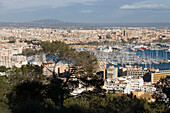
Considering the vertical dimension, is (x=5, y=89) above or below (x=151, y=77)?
above

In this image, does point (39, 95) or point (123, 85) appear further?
point (123, 85)

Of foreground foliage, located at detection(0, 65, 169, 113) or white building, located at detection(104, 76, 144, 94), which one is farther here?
white building, located at detection(104, 76, 144, 94)

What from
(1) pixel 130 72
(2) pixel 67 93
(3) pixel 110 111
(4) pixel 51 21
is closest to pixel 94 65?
(2) pixel 67 93

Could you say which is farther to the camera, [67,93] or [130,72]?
[130,72]

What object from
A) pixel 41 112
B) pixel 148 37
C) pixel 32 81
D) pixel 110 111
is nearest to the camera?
pixel 41 112

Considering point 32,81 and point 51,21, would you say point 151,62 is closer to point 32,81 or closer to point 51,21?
point 32,81

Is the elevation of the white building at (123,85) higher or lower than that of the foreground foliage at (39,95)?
lower

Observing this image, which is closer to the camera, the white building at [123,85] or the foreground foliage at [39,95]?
the foreground foliage at [39,95]

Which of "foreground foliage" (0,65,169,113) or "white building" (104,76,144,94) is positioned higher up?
"foreground foliage" (0,65,169,113)

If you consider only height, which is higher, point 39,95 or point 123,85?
point 39,95

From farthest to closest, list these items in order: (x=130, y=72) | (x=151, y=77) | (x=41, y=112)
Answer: (x=130, y=72), (x=151, y=77), (x=41, y=112)

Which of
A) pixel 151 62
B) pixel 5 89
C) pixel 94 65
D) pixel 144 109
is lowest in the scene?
pixel 151 62
